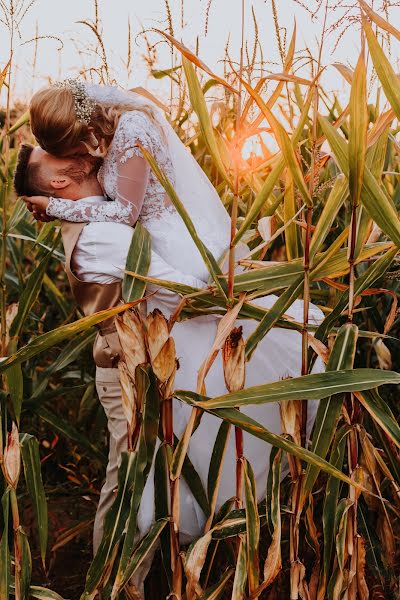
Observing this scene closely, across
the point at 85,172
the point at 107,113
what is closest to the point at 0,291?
the point at 85,172

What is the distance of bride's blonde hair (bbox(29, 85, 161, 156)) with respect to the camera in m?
1.95

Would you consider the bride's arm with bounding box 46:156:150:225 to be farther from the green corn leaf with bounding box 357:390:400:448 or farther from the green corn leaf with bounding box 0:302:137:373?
the green corn leaf with bounding box 357:390:400:448

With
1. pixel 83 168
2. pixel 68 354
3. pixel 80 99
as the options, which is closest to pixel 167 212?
pixel 83 168

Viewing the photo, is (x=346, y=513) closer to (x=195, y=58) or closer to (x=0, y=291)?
(x=195, y=58)

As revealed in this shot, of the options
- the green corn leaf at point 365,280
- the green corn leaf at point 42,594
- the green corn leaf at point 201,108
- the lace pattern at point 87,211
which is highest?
the green corn leaf at point 201,108

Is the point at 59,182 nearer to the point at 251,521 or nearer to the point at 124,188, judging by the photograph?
the point at 124,188

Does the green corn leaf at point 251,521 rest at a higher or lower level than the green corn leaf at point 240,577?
higher

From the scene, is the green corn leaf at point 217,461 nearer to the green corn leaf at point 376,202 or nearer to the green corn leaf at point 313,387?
the green corn leaf at point 313,387

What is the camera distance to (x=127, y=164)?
1.90m

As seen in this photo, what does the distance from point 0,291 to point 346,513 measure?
113 centimetres

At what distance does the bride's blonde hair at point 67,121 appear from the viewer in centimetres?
195

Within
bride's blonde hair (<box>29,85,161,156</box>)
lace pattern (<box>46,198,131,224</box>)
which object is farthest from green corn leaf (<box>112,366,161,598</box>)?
bride's blonde hair (<box>29,85,161,156</box>)

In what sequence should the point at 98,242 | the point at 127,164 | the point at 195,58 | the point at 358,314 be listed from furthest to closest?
the point at 358,314 < the point at 127,164 < the point at 98,242 < the point at 195,58

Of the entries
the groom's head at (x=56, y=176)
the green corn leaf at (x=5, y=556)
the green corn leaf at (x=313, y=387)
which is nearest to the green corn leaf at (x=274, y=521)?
the green corn leaf at (x=313, y=387)
